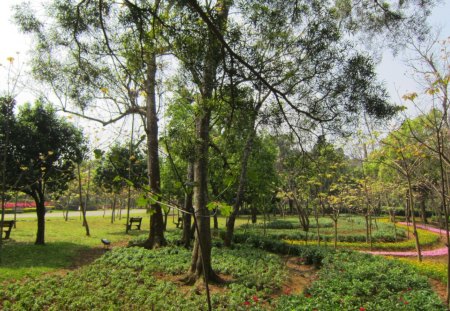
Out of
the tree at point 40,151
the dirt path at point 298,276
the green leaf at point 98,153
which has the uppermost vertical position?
the tree at point 40,151

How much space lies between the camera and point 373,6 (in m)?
5.11

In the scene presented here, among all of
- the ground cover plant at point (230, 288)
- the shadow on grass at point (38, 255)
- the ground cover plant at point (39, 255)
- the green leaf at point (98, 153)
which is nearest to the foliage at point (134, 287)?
the ground cover plant at point (230, 288)

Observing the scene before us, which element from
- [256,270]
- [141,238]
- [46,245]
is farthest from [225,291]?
[46,245]

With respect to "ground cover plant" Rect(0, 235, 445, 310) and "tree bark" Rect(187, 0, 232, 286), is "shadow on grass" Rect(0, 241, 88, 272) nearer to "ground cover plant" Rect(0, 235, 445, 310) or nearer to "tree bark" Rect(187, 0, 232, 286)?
"ground cover plant" Rect(0, 235, 445, 310)

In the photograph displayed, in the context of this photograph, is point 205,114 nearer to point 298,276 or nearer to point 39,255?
point 298,276

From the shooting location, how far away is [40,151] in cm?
1213

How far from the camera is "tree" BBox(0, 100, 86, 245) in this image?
11.6 metres

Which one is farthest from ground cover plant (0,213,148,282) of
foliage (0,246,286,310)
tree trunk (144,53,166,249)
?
tree trunk (144,53,166,249)

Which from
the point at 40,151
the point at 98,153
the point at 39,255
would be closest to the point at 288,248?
the point at 39,255

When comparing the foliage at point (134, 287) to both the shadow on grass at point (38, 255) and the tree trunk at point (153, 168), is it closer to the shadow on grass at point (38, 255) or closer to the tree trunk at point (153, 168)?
the shadow on grass at point (38, 255)

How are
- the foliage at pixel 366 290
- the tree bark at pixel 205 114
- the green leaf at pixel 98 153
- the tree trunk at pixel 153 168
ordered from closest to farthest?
the green leaf at pixel 98 153 < the tree bark at pixel 205 114 < the foliage at pixel 366 290 < the tree trunk at pixel 153 168

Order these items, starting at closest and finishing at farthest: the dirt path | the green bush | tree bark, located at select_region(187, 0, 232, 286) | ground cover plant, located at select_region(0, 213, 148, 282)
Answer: tree bark, located at select_region(187, 0, 232, 286)
the dirt path
ground cover plant, located at select_region(0, 213, 148, 282)
the green bush

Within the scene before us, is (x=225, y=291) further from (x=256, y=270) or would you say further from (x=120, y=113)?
(x=120, y=113)

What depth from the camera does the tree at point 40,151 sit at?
1162 cm
